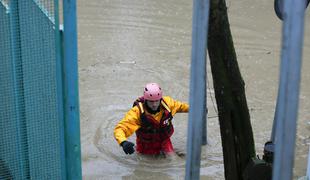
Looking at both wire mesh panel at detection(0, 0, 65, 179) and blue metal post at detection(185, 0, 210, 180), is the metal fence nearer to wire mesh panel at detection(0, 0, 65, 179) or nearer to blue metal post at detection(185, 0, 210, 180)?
wire mesh panel at detection(0, 0, 65, 179)

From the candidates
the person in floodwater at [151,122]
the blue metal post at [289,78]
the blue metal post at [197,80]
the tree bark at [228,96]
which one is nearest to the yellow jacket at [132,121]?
the person in floodwater at [151,122]

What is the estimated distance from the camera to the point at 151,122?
6488mm

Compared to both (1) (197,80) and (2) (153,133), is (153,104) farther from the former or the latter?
(1) (197,80)

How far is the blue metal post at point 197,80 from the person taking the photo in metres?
2.37

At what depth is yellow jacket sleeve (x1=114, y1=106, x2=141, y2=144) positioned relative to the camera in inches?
245

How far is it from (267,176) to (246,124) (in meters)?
1.05

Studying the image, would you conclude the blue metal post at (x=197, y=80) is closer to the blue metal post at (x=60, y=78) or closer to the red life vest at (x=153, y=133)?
the blue metal post at (x=60, y=78)

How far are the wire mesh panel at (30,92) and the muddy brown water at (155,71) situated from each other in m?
1.52

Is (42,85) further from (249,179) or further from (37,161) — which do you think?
(249,179)

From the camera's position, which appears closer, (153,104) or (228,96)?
(228,96)

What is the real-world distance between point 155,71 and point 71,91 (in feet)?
16.1

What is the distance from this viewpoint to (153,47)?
10570 mm

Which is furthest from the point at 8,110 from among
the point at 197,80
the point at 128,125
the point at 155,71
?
the point at 155,71

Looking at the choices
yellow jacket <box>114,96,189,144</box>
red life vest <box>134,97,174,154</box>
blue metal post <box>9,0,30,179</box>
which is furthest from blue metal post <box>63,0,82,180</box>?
red life vest <box>134,97,174,154</box>
